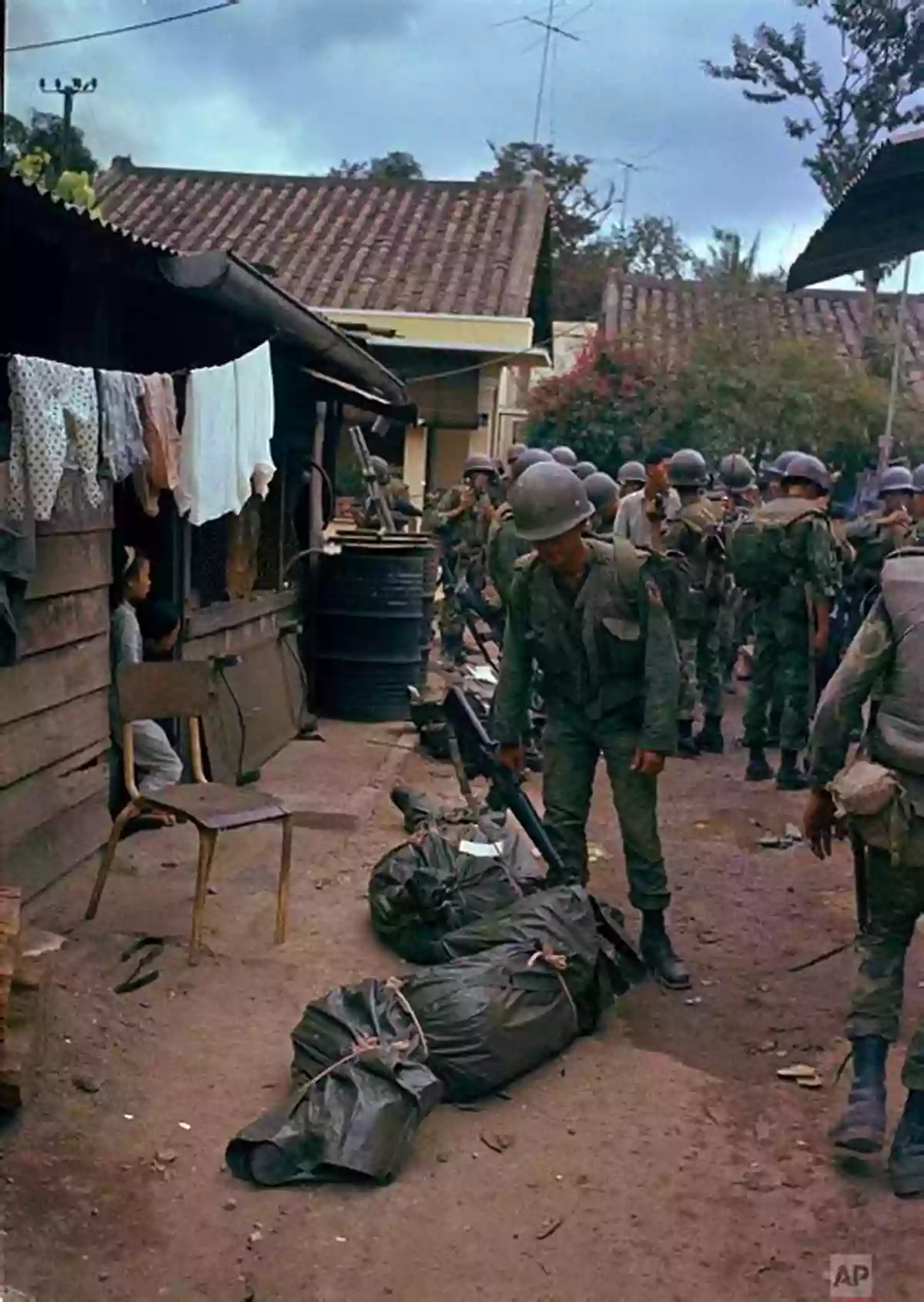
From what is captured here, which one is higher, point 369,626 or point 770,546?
point 770,546

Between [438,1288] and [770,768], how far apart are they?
658 centimetres

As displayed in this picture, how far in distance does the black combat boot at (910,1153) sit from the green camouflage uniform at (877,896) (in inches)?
8.7

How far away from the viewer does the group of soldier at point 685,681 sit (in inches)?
157

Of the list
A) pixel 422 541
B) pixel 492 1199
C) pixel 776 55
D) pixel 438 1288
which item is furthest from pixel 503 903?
pixel 776 55

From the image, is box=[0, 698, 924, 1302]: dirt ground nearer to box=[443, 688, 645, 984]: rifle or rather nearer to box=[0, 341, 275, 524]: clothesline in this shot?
box=[443, 688, 645, 984]: rifle

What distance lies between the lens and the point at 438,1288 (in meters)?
3.32

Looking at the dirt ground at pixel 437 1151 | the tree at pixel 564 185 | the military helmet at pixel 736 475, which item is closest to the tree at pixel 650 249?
the tree at pixel 564 185

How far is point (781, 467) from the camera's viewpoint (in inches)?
426

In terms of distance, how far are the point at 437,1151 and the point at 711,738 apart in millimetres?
6641

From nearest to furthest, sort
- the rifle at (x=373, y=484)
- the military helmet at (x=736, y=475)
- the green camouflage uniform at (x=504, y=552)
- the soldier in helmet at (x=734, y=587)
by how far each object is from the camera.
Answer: the green camouflage uniform at (x=504, y=552) < the soldier in helmet at (x=734, y=587) < the rifle at (x=373, y=484) < the military helmet at (x=736, y=475)

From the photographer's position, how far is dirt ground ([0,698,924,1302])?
3385 millimetres

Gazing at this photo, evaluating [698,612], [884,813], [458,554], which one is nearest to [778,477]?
[698,612]

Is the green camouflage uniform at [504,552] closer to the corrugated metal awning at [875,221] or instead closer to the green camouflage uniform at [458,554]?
the corrugated metal awning at [875,221]

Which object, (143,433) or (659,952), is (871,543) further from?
(143,433)
